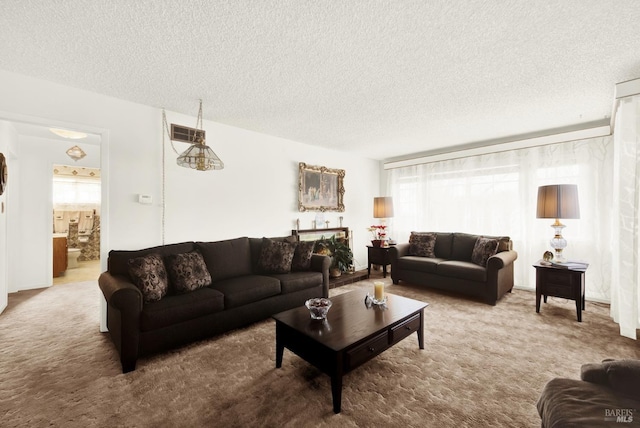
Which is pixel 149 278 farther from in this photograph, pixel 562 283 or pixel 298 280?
pixel 562 283

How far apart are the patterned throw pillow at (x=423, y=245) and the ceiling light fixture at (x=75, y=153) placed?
6194 mm

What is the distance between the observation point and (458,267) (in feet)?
12.8

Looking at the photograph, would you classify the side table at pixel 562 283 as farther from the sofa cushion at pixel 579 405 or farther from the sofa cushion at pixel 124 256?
the sofa cushion at pixel 124 256

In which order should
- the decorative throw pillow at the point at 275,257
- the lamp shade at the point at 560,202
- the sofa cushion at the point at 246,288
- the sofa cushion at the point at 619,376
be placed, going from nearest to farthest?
the sofa cushion at the point at 619,376 → the sofa cushion at the point at 246,288 → the lamp shade at the point at 560,202 → the decorative throw pillow at the point at 275,257

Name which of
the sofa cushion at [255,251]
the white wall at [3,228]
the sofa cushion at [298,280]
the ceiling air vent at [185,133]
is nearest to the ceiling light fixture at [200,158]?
the ceiling air vent at [185,133]

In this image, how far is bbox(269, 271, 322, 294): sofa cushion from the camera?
3279 mm

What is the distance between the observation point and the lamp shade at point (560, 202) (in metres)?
3.18

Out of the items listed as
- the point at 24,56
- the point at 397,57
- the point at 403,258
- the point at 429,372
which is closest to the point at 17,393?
the point at 24,56

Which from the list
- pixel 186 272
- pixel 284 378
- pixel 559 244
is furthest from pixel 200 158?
pixel 559 244

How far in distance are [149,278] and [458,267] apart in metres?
3.89

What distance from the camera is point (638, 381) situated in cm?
114

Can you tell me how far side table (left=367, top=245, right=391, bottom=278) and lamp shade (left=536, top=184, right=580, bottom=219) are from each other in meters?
2.46

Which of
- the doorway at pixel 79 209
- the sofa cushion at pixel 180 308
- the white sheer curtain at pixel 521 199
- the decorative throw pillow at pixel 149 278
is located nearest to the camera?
the sofa cushion at pixel 180 308

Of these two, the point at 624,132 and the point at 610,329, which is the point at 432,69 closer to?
the point at 624,132
